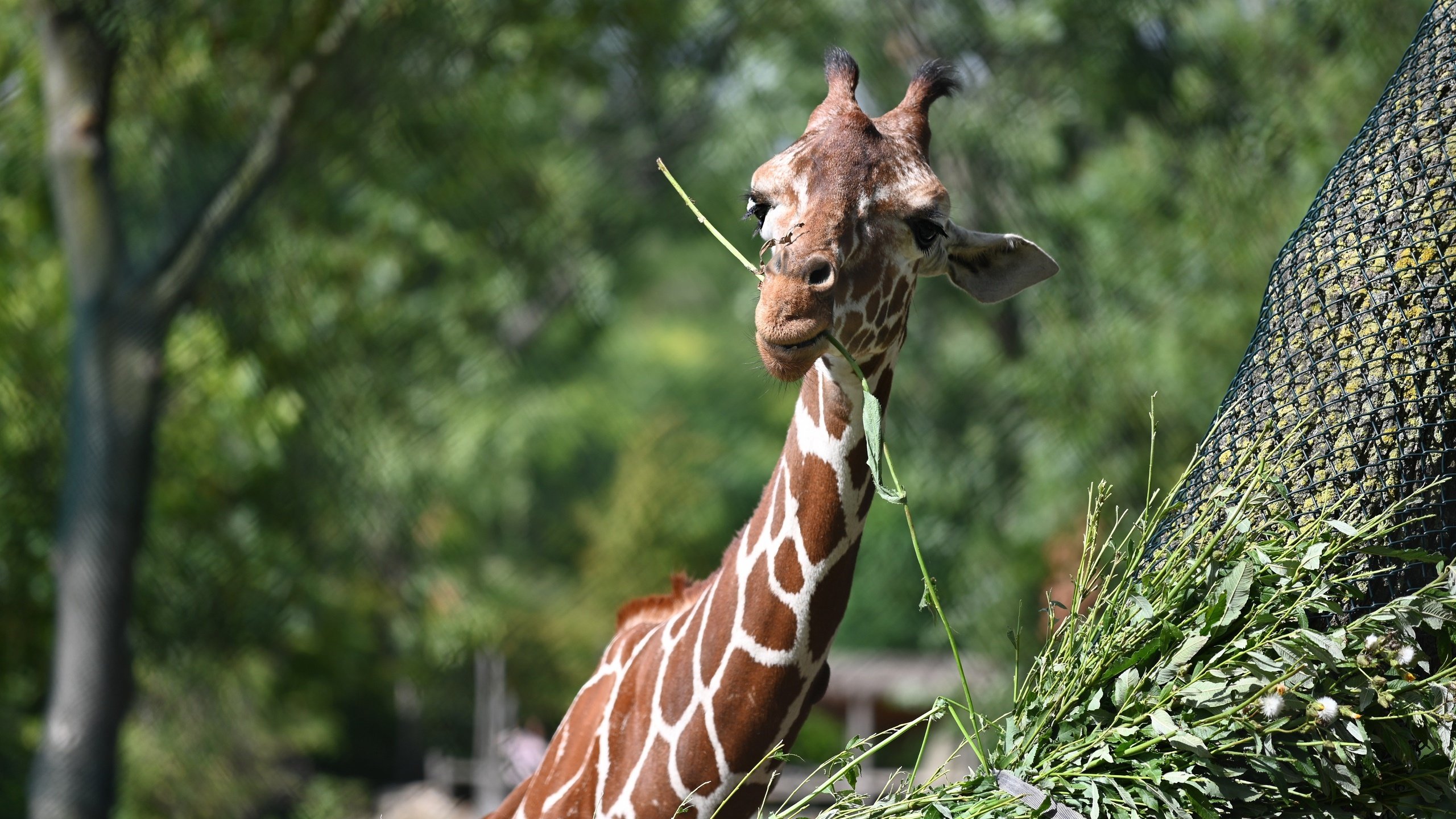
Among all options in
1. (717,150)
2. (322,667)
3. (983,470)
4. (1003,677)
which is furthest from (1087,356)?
(322,667)

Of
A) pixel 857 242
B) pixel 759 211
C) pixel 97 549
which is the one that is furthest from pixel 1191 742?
pixel 97 549

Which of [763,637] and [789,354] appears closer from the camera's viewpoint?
[789,354]

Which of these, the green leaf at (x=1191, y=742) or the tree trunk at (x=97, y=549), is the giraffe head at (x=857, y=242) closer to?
the green leaf at (x=1191, y=742)

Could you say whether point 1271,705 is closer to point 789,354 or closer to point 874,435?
point 874,435

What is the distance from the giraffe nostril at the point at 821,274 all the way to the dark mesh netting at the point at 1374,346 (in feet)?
2.36

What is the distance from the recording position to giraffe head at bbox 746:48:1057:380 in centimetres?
197

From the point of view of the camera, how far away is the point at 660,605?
9.50 feet

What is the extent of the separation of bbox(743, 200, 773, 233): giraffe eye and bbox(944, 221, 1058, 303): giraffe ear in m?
0.35

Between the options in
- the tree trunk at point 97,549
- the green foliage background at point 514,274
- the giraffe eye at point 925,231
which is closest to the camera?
the giraffe eye at point 925,231

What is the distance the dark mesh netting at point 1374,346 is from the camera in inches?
83.1

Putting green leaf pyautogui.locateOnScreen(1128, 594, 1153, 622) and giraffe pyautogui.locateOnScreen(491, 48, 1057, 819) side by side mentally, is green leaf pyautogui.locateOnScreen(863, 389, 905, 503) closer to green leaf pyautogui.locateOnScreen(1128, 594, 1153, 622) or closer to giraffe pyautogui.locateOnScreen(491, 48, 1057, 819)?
giraffe pyautogui.locateOnScreen(491, 48, 1057, 819)

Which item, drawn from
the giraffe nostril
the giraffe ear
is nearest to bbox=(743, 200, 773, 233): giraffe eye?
the giraffe nostril

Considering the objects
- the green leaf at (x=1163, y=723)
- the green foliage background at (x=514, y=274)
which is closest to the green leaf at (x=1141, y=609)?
the green leaf at (x=1163, y=723)

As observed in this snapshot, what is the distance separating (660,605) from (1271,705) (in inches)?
56.0
